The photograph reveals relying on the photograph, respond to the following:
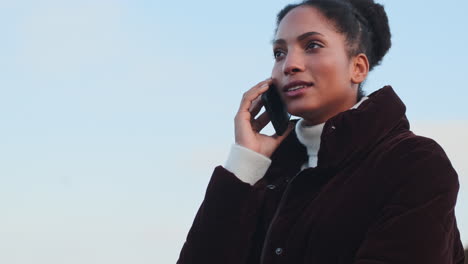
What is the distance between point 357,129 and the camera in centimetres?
325

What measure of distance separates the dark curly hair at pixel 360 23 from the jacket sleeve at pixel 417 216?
0.63 m

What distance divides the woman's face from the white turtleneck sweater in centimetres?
6

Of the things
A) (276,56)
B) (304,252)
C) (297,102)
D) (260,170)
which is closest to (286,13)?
(276,56)

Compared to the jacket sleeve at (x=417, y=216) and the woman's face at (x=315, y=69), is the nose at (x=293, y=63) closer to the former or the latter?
the woman's face at (x=315, y=69)

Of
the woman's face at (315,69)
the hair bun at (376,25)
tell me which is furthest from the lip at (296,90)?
the hair bun at (376,25)

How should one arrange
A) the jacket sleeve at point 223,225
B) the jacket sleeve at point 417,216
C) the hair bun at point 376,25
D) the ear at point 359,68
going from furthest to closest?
the hair bun at point 376,25 → the ear at point 359,68 → the jacket sleeve at point 223,225 → the jacket sleeve at point 417,216

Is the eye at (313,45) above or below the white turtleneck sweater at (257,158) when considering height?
above

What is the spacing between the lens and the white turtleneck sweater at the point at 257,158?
352cm

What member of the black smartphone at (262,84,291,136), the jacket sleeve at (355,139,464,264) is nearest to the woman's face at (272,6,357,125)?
the black smartphone at (262,84,291,136)

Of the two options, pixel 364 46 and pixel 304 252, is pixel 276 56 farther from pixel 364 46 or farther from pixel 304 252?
pixel 304 252

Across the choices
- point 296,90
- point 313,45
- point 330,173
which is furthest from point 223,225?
point 313,45

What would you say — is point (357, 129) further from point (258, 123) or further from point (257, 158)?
point (258, 123)

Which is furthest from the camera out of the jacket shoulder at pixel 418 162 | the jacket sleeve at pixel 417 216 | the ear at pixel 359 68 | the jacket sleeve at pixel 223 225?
the ear at pixel 359 68

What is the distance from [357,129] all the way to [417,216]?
544 millimetres
